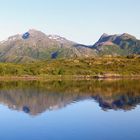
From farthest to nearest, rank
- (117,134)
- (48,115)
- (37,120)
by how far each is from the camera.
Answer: (48,115) < (37,120) < (117,134)

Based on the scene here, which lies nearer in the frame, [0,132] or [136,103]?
[0,132]

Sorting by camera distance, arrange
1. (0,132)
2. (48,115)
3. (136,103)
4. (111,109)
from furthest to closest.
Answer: (136,103)
(111,109)
(48,115)
(0,132)

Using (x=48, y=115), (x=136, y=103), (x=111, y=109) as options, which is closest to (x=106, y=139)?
(x=48, y=115)

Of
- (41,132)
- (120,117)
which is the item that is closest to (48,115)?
(120,117)

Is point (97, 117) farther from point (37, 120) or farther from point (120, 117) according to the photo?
point (37, 120)

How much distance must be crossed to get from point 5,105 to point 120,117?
126ft

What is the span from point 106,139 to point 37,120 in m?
22.8

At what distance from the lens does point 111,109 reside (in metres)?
87.2

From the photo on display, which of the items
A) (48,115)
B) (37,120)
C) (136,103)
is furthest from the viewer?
(136,103)

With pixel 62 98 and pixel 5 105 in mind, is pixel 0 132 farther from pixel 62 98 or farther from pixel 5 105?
pixel 62 98

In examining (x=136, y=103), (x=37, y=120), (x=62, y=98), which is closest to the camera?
(x=37, y=120)

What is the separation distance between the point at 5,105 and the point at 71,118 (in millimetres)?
31622

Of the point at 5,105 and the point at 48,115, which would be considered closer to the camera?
the point at 48,115

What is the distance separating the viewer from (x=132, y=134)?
54062 millimetres
